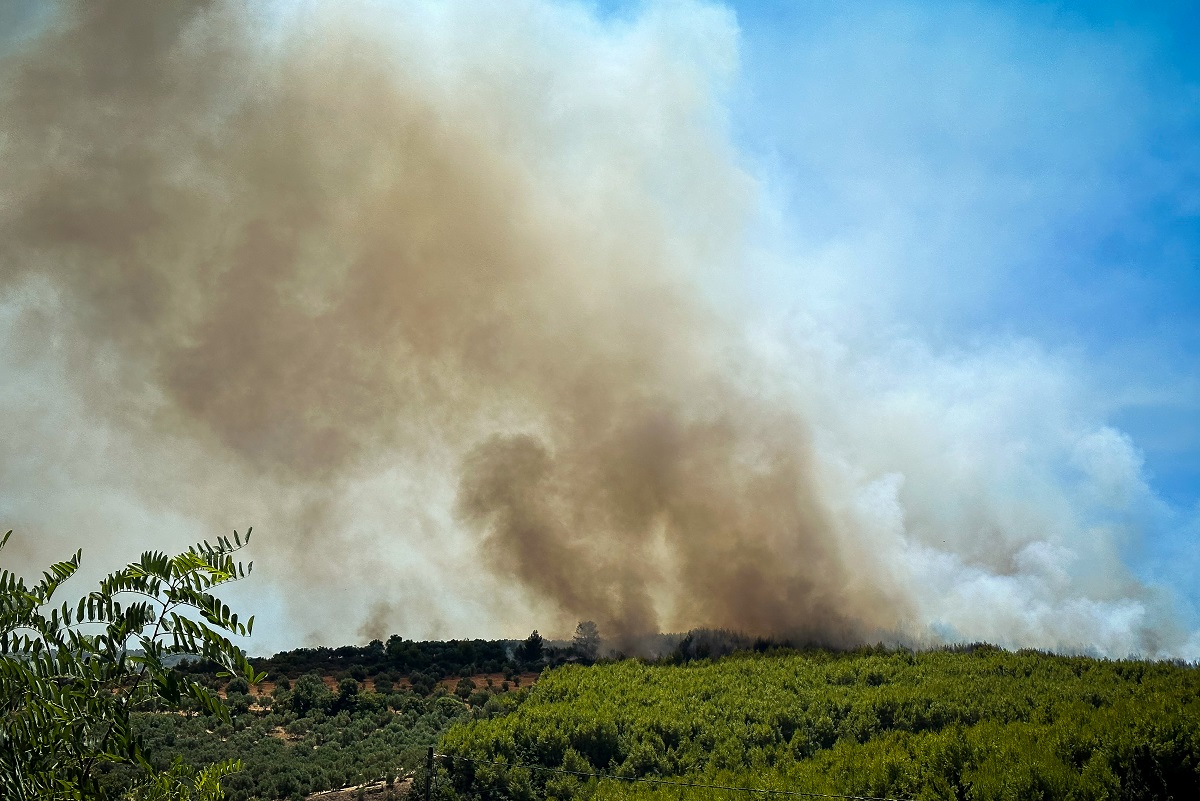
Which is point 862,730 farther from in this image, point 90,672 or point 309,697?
point 309,697

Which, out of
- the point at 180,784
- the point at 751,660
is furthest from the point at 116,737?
the point at 751,660

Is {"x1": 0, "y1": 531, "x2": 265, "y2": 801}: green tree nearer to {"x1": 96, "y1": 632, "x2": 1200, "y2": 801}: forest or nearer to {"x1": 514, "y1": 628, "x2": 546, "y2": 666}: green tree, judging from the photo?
{"x1": 96, "y1": 632, "x2": 1200, "y2": 801}: forest

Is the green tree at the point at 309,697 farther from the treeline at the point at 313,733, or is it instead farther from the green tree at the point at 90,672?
the green tree at the point at 90,672

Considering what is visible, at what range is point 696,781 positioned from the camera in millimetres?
23625

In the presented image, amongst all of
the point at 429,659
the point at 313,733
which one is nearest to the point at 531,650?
the point at 429,659

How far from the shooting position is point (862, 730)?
25.7 m

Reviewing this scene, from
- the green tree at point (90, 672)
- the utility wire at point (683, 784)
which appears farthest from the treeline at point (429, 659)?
the green tree at point (90, 672)

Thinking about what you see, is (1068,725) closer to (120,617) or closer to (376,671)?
(120,617)

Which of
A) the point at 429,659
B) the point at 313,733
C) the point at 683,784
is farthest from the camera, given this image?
the point at 429,659

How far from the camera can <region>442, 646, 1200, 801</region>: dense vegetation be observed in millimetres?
18297

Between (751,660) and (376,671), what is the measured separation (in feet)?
82.1

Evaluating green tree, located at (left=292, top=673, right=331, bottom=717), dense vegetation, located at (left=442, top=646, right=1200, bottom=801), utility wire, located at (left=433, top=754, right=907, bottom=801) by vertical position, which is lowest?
utility wire, located at (left=433, top=754, right=907, bottom=801)

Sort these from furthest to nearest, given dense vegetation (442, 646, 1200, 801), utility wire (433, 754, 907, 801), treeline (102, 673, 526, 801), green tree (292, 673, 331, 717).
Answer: green tree (292, 673, 331, 717) → treeline (102, 673, 526, 801) → utility wire (433, 754, 907, 801) → dense vegetation (442, 646, 1200, 801)

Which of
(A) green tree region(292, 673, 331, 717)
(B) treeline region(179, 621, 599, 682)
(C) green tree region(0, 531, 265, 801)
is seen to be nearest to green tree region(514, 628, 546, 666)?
(B) treeline region(179, 621, 599, 682)
